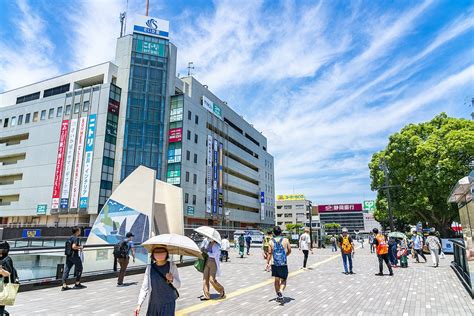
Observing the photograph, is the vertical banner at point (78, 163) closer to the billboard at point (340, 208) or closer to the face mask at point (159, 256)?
the face mask at point (159, 256)

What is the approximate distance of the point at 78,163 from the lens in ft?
129

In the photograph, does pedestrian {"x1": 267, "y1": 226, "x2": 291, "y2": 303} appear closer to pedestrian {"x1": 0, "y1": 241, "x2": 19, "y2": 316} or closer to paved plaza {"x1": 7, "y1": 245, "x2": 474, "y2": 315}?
paved plaza {"x1": 7, "y1": 245, "x2": 474, "y2": 315}

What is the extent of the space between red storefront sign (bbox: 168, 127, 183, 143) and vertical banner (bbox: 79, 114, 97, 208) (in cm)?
967

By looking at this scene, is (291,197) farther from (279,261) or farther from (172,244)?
(172,244)

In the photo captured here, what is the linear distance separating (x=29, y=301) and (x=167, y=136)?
120ft

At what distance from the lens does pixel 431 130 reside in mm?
27844

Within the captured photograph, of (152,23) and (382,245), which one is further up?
(152,23)

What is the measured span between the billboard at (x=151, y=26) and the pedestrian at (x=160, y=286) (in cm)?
4552

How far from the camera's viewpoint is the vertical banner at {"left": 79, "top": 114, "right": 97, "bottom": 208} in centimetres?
3787

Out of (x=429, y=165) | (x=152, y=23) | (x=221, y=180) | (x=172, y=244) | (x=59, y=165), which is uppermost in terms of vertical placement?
(x=152, y=23)

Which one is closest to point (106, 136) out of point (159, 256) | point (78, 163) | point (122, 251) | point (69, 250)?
point (78, 163)

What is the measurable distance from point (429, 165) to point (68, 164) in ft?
130

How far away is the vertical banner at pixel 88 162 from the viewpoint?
124ft

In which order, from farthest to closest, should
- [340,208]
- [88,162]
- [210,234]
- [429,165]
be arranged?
1. [340,208]
2. [88,162]
3. [429,165]
4. [210,234]
